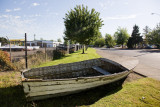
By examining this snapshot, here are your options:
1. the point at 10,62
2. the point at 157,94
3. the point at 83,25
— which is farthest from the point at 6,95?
the point at 83,25

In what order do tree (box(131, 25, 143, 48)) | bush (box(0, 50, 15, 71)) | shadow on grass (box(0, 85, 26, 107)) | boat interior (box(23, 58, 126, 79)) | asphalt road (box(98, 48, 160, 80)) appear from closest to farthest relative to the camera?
1. shadow on grass (box(0, 85, 26, 107))
2. boat interior (box(23, 58, 126, 79))
3. asphalt road (box(98, 48, 160, 80))
4. bush (box(0, 50, 15, 71))
5. tree (box(131, 25, 143, 48))

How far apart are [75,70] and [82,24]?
12230 millimetres

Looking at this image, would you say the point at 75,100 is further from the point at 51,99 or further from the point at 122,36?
the point at 122,36

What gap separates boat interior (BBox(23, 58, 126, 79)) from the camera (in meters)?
4.76

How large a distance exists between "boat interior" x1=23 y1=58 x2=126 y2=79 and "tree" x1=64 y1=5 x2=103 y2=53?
10.4 meters

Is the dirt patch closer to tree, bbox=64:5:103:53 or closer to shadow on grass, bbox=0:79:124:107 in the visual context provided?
shadow on grass, bbox=0:79:124:107

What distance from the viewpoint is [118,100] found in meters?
3.79

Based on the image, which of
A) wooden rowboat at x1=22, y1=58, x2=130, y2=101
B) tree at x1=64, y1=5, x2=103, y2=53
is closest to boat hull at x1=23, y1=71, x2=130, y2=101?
wooden rowboat at x1=22, y1=58, x2=130, y2=101

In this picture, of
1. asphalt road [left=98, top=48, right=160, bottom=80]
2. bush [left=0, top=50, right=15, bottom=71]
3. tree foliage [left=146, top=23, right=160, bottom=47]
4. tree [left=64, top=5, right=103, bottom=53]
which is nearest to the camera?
asphalt road [left=98, top=48, right=160, bottom=80]

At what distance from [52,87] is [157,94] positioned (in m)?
4.70

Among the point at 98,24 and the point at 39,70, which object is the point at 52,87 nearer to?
the point at 39,70

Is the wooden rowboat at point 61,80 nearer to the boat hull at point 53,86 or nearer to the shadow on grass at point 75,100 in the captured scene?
the boat hull at point 53,86

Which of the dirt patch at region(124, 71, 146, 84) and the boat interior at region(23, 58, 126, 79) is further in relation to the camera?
the dirt patch at region(124, 71, 146, 84)

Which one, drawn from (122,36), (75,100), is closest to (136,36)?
(122,36)
